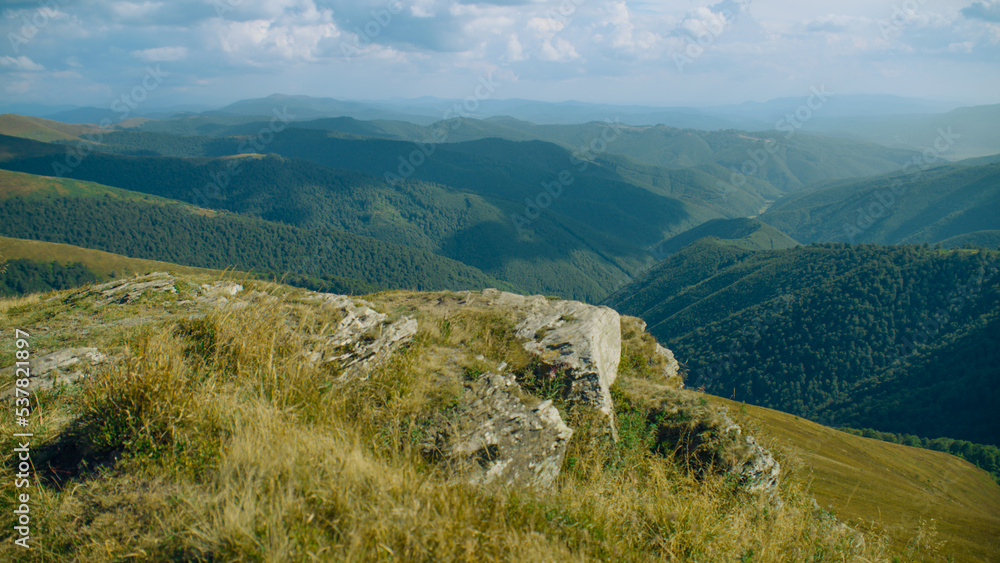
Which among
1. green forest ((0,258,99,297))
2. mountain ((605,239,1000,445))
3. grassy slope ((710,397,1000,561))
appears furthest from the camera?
mountain ((605,239,1000,445))

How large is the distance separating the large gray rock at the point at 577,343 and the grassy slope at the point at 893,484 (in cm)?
366

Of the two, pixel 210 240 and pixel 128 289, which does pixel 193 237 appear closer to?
pixel 210 240

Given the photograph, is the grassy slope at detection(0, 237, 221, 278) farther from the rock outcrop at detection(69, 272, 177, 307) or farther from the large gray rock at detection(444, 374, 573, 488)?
the large gray rock at detection(444, 374, 573, 488)

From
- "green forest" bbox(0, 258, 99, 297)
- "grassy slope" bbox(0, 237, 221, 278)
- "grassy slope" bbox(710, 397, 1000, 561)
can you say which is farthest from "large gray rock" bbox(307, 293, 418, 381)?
"grassy slope" bbox(0, 237, 221, 278)

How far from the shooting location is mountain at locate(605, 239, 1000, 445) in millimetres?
94250

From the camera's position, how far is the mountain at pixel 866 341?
3711 inches

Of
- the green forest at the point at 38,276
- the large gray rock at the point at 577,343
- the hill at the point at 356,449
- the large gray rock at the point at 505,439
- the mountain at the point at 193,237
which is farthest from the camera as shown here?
the mountain at the point at 193,237

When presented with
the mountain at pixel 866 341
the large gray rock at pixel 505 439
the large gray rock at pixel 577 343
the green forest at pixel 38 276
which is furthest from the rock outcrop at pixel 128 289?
the green forest at pixel 38 276

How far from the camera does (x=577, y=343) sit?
10070 millimetres

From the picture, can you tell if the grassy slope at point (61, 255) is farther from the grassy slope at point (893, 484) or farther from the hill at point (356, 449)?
the grassy slope at point (893, 484)

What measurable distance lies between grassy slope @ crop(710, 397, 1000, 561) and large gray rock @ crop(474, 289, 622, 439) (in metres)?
3.66

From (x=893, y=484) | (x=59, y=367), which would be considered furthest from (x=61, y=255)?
(x=893, y=484)

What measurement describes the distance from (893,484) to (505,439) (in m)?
39.5

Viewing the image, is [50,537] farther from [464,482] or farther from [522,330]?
[522,330]
